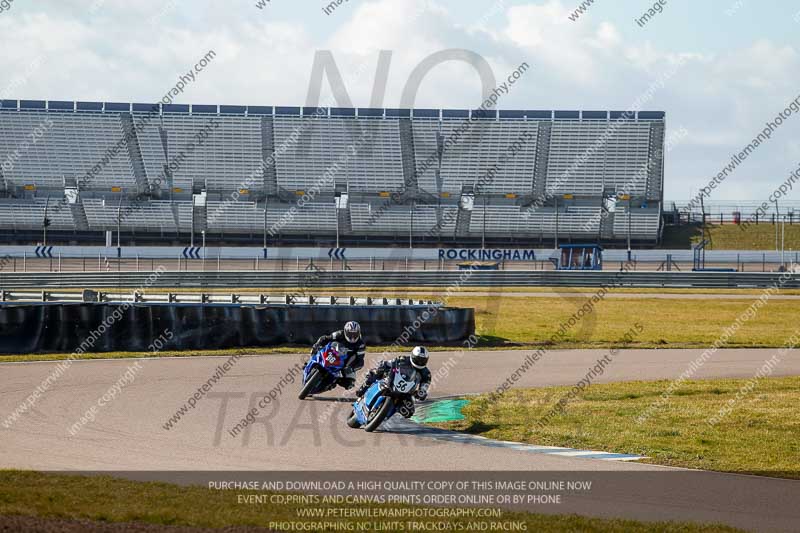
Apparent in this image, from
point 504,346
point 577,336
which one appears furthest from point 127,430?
point 577,336

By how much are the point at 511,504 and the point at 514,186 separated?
6068 cm

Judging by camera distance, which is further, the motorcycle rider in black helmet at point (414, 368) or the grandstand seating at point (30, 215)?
the grandstand seating at point (30, 215)

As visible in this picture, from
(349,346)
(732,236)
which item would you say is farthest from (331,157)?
(349,346)

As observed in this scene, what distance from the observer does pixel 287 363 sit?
2156 centimetres

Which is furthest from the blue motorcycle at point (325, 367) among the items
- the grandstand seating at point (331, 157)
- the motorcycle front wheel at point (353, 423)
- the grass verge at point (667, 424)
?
the grandstand seating at point (331, 157)

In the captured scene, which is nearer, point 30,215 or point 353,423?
point 353,423

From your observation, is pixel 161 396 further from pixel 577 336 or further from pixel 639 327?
pixel 639 327

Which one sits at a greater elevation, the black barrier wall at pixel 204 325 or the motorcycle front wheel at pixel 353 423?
the black barrier wall at pixel 204 325

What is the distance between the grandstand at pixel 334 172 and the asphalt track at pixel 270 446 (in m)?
45.8

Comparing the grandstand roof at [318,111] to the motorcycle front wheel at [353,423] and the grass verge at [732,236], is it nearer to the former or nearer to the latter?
the grass verge at [732,236]

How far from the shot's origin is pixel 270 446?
12.4 m

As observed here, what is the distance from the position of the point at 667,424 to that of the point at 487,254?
47.0 metres

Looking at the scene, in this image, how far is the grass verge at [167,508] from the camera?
8188 mm

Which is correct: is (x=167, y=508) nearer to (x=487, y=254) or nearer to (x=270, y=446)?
(x=270, y=446)
